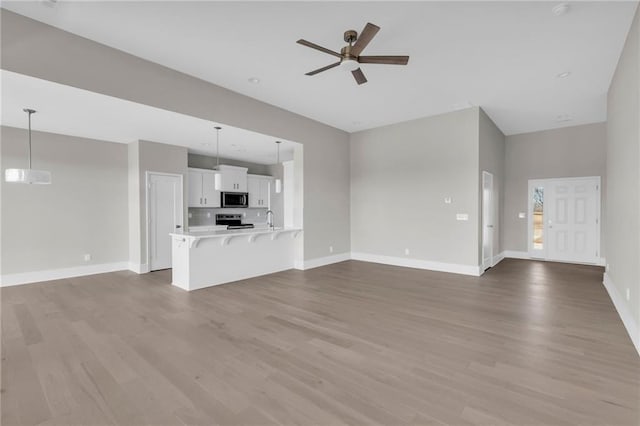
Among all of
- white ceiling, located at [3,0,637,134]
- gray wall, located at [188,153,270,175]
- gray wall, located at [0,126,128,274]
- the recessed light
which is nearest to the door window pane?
white ceiling, located at [3,0,637,134]

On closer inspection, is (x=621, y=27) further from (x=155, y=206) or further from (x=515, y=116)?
(x=155, y=206)

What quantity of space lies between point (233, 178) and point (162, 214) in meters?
2.19

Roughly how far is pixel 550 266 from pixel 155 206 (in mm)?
8670

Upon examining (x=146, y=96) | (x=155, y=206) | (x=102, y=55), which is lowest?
(x=155, y=206)

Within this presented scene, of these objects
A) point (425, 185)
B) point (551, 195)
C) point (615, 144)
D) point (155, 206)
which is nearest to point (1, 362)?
point (155, 206)

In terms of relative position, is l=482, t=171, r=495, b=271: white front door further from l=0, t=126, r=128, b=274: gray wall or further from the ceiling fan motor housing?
l=0, t=126, r=128, b=274: gray wall

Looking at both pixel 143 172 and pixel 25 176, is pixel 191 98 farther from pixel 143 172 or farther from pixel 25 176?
pixel 143 172

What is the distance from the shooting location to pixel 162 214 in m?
6.28

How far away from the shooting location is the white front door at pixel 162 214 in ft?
20.0

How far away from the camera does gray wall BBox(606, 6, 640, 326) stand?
109 inches

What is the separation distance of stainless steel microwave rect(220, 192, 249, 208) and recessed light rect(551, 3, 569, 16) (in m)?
7.15

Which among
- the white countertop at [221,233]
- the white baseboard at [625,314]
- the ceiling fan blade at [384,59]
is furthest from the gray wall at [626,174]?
the white countertop at [221,233]

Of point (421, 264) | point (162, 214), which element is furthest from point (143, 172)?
point (421, 264)

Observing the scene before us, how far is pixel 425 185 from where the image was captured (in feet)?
20.5
